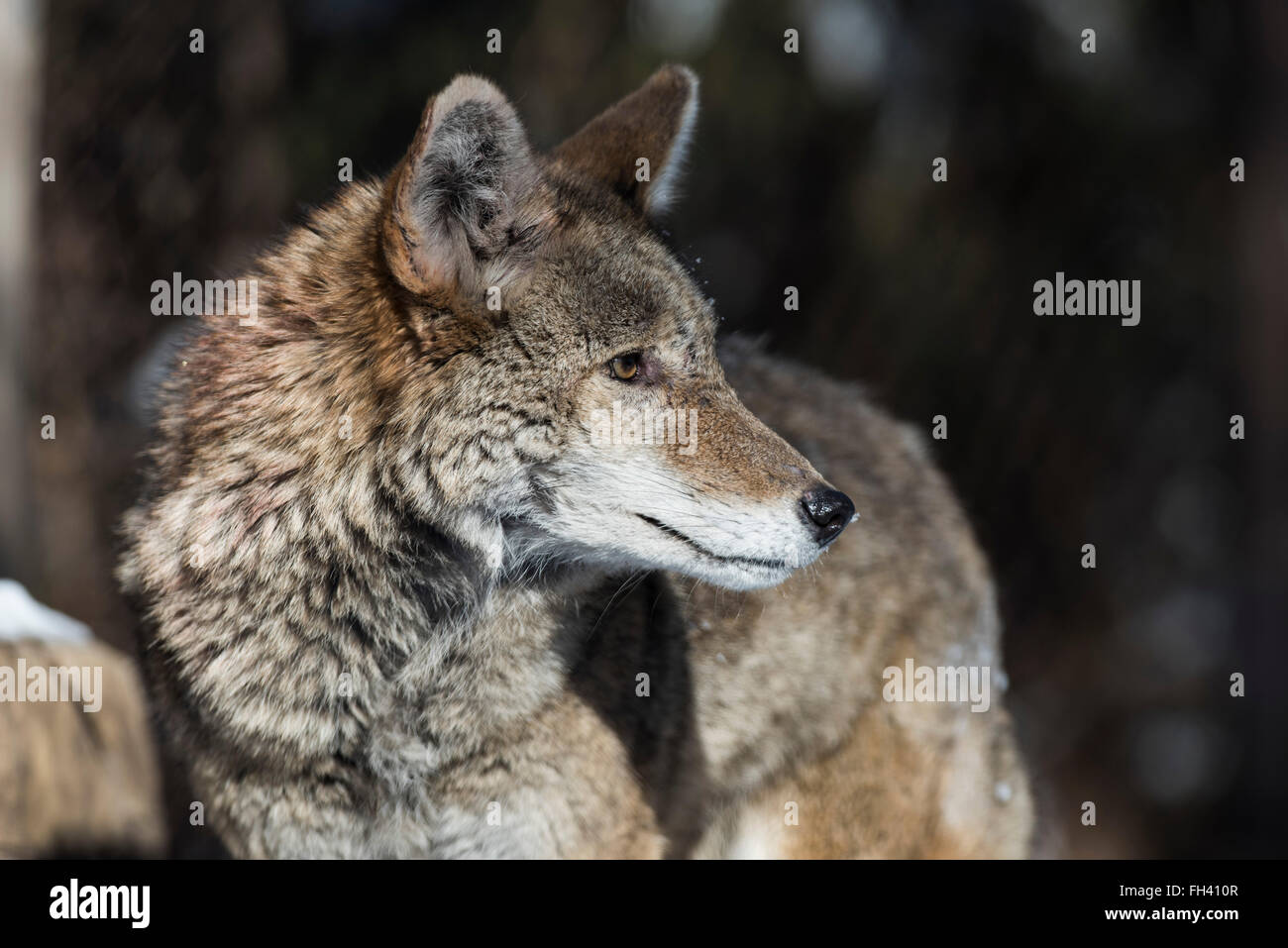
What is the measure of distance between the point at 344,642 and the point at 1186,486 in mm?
10979

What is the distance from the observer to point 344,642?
11.0 feet

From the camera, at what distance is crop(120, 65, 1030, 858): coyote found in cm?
320

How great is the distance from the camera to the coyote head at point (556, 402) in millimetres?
3176

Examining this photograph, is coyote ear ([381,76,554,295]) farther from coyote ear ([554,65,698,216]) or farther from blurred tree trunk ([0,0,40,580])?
blurred tree trunk ([0,0,40,580])

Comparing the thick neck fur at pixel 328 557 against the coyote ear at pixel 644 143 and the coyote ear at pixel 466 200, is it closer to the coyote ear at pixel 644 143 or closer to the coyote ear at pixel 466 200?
the coyote ear at pixel 466 200

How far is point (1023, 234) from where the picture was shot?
1149 cm

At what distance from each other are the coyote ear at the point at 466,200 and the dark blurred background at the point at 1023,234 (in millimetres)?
6774

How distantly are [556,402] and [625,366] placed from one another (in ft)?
0.79

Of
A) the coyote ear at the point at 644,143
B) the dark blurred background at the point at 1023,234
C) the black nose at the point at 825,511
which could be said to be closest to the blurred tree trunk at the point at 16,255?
the dark blurred background at the point at 1023,234

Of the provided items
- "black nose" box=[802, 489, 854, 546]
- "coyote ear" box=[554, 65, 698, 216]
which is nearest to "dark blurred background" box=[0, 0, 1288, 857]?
"coyote ear" box=[554, 65, 698, 216]

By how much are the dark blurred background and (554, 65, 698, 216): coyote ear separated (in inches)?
244

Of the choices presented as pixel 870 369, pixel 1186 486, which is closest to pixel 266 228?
pixel 870 369

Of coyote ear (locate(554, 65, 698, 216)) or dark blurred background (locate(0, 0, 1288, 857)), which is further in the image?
dark blurred background (locate(0, 0, 1288, 857))

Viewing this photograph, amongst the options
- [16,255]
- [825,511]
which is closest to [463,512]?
[825,511]
